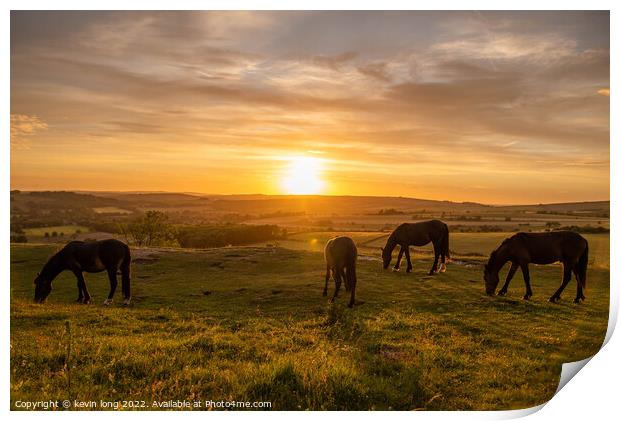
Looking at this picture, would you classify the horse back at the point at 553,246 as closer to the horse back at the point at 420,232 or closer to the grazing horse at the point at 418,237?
the grazing horse at the point at 418,237

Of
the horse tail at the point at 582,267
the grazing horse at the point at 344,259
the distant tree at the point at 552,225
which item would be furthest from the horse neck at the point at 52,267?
the distant tree at the point at 552,225

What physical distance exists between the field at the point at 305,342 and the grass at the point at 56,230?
176cm

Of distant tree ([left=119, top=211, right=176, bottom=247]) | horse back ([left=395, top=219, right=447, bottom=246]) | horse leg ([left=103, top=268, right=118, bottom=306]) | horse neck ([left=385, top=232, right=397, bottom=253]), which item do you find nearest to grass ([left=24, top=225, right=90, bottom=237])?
horse leg ([left=103, top=268, right=118, bottom=306])

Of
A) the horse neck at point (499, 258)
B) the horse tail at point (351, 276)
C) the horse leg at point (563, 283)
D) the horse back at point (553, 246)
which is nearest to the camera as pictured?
the horse tail at point (351, 276)

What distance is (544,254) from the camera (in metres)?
13.6

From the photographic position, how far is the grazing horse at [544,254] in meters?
13.2

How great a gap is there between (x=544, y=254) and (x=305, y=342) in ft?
29.7

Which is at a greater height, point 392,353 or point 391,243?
point 391,243

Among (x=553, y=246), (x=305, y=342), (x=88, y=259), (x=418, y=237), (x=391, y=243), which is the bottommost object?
(x=305, y=342)

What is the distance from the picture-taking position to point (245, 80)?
1048 centimetres

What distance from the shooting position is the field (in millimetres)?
7109

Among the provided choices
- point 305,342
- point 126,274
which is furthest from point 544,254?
point 126,274

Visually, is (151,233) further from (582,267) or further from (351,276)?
(582,267)
